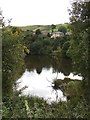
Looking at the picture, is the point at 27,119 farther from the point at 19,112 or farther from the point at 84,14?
the point at 84,14

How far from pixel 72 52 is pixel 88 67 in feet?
1.65

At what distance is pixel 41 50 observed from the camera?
26.0 metres

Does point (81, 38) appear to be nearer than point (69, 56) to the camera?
Yes

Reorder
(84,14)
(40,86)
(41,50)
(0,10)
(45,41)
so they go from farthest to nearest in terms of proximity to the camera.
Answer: (41,50) < (45,41) < (40,86) < (0,10) < (84,14)

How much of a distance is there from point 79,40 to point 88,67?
2.17ft

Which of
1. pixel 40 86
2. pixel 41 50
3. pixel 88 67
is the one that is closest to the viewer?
pixel 88 67

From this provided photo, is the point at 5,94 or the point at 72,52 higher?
the point at 72,52

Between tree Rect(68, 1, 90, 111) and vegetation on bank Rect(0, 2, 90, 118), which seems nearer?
vegetation on bank Rect(0, 2, 90, 118)

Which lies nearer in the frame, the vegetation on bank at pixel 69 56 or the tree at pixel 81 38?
the vegetation on bank at pixel 69 56

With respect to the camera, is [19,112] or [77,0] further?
[77,0]

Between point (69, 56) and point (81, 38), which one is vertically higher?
point (81, 38)

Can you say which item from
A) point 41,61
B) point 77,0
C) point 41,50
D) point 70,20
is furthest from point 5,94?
point 41,61

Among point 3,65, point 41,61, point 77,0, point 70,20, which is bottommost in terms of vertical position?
point 41,61

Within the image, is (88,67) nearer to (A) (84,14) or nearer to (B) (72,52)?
(B) (72,52)
